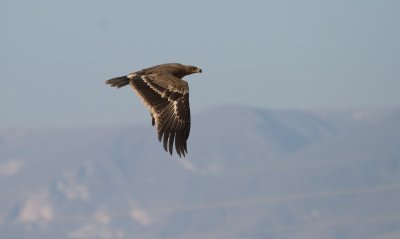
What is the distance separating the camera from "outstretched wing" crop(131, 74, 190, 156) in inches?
926

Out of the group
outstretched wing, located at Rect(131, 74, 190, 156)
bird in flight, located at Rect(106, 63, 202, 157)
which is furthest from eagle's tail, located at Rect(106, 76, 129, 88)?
outstretched wing, located at Rect(131, 74, 190, 156)

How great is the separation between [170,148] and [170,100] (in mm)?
1917

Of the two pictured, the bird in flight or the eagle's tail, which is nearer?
the bird in flight

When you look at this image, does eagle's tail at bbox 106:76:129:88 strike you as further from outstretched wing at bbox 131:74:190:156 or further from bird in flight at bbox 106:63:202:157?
outstretched wing at bbox 131:74:190:156

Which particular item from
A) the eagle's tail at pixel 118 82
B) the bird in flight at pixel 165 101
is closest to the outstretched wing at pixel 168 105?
the bird in flight at pixel 165 101

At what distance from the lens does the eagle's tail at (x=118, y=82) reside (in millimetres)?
26188

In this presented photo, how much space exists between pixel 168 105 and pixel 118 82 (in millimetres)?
2365

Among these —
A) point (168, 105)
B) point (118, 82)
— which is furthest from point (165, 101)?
point (118, 82)

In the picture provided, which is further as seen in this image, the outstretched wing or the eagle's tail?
the eagle's tail

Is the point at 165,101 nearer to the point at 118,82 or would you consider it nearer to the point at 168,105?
the point at 168,105

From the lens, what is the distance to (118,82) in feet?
86.2

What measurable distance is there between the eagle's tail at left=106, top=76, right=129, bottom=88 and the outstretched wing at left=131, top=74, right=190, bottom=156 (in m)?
0.67

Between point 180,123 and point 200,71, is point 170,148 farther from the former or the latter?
point 200,71

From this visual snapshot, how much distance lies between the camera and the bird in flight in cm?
2355
